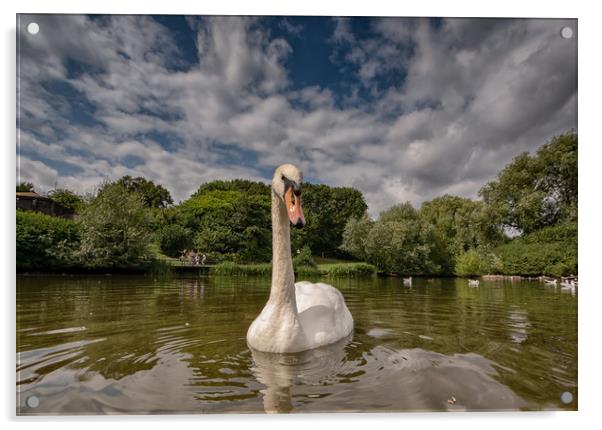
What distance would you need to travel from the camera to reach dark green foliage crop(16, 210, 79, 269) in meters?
4.03

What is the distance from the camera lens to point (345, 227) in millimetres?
12562

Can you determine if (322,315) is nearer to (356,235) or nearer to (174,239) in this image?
(356,235)

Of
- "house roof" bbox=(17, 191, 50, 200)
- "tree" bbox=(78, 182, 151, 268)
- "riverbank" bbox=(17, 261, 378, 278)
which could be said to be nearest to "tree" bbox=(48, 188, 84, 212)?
"house roof" bbox=(17, 191, 50, 200)

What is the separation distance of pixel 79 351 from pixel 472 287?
27.3 feet

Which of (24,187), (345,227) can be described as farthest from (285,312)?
(345,227)

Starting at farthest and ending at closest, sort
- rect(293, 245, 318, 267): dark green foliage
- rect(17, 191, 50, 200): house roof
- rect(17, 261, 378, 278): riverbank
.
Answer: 1. rect(293, 245, 318, 267): dark green foliage
2. rect(17, 261, 378, 278): riverbank
3. rect(17, 191, 50, 200): house roof

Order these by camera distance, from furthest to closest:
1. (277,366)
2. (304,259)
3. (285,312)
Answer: (304,259), (285,312), (277,366)

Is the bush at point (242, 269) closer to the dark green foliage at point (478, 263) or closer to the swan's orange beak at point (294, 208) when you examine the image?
the dark green foliage at point (478, 263)

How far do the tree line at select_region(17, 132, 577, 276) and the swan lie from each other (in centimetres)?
246

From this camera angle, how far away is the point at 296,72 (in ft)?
13.0

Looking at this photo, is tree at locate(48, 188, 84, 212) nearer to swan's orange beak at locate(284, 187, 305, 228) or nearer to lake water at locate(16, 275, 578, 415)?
lake water at locate(16, 275, 578, 415)

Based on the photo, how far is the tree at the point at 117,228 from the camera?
309 inches

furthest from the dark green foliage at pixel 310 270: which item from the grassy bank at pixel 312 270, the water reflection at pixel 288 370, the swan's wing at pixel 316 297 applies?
the water reflection at pixel 288 370

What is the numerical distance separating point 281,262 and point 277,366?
2.95 feet
